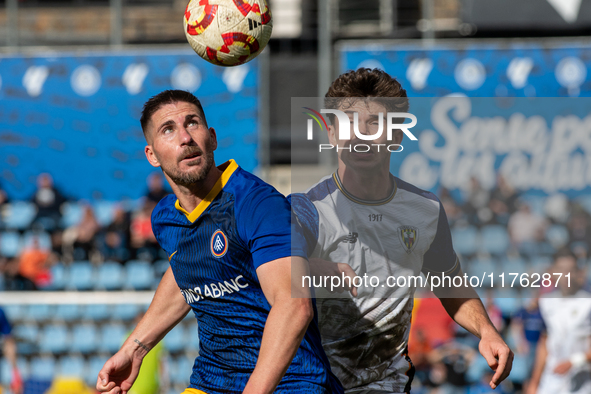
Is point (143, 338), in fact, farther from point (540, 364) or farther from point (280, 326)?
point (540, 364)

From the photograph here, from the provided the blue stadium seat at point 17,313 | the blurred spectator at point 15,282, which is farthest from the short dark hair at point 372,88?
the blurred spectator at point 15,282

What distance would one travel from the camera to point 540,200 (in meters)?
7.27

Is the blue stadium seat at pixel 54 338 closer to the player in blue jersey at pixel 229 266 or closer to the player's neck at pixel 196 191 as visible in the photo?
the player in blue jersey at pixel 229 266

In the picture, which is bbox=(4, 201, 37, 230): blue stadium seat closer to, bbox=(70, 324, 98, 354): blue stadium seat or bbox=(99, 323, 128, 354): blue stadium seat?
bbox=(70, 324, 98, 354): blue stadium seat

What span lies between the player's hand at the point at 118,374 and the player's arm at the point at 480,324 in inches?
63.8

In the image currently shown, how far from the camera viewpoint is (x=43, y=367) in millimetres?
8867

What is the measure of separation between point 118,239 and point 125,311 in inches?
50.5

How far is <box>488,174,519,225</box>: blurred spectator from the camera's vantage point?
744 cm

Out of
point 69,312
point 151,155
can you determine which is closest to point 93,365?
point 69,312

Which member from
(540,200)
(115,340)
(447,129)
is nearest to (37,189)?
(115,340)

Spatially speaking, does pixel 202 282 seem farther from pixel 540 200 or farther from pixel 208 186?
pixel 540 200

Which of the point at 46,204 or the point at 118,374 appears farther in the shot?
the point at 46,204

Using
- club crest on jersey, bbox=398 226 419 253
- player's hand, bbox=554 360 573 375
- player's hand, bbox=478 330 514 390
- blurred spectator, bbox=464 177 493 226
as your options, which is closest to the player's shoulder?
club crest on jersey, bbox=398 226 419 253

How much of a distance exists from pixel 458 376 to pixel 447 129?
3.32m
